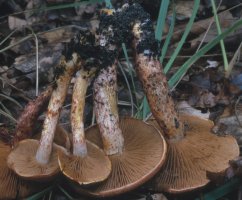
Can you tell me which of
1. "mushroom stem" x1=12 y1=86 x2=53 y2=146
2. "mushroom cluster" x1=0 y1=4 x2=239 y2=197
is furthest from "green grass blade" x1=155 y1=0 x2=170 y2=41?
"mushroom stem" x1=12 y1=86 x2=53 y2=146

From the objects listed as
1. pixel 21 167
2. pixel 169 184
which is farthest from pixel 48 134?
pixel 169 184

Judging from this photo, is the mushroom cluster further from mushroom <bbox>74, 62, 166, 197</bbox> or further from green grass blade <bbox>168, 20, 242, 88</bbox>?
green grass blade <bbox>168, 20, 242, 88</bbox>

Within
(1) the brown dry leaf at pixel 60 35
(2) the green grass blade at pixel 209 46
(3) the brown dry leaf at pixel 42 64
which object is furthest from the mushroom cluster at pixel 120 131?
(1) the brown dry leaf at pixel 60 35

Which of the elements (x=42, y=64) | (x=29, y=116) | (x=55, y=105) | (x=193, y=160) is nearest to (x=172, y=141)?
(x=193, y=160)

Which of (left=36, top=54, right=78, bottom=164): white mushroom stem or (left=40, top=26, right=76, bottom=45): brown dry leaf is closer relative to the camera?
(left=36, top=54, right=78, bottom=164): white mushroom stem

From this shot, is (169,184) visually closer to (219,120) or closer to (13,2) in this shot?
(219,120)

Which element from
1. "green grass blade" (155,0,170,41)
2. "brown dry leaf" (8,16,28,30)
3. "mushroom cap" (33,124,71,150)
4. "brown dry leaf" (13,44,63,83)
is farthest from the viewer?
"brown dry leaf" (8,16,28,30)

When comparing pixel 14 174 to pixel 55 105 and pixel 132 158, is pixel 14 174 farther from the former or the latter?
pixel 132 158

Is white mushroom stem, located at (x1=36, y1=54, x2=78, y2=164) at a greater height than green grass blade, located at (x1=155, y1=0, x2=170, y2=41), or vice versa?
green grass blade, located at (x1=155, y1=0, x2=170, y2=41)
